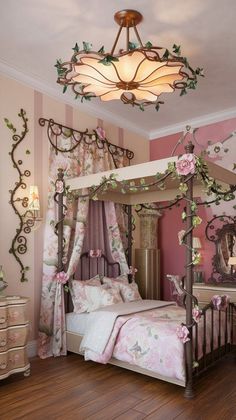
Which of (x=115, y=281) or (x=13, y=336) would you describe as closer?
(x=13, y=336)

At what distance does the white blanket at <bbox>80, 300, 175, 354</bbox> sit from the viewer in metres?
3.80

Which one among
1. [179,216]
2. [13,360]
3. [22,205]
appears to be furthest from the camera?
[179,216]

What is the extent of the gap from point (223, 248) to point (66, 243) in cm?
236

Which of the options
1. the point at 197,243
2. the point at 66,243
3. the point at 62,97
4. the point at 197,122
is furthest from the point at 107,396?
the point at 197,122

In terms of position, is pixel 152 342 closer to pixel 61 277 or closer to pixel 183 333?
pixel 183 333

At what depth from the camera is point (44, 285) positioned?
A: 4.41 meters

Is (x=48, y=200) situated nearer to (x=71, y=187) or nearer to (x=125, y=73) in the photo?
(x=71, y=187)

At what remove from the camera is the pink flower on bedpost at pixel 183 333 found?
324 centimetres

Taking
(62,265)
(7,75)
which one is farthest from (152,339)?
(7,75)

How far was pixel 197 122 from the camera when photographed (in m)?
5.87

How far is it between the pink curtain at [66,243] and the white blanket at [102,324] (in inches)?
17.9

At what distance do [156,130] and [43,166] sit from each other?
2.55 m

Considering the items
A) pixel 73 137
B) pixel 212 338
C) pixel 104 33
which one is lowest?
pixel 212 338

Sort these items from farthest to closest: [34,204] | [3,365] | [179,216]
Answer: [179,216]
[34,204]
[3,365]
